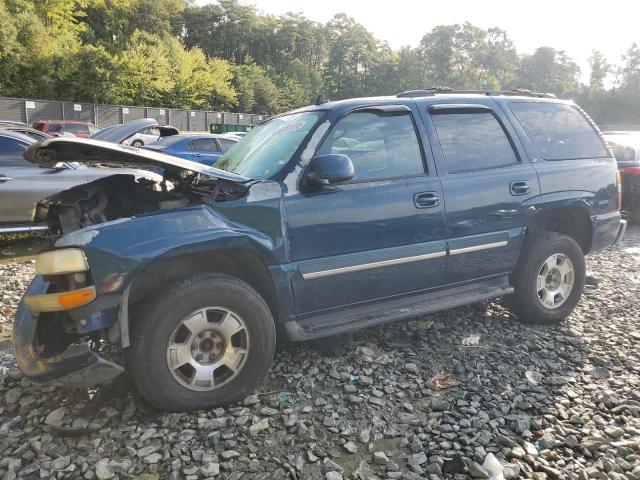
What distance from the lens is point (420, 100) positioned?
3.78 meters

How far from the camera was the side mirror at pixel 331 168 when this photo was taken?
2.97 m

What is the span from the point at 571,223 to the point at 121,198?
3.92 meters

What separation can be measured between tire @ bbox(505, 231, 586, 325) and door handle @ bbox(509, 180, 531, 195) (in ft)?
1.32

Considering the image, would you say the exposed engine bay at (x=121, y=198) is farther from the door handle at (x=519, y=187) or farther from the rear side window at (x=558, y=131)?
the rear side window at (x=558, y=131)

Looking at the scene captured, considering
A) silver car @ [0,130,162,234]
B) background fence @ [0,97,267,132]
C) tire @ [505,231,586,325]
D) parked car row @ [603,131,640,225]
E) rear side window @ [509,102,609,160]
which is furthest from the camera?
background fence @ [0,97,267,132]

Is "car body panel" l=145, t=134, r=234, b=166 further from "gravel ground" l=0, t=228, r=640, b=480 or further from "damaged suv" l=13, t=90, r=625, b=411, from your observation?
"gravel ground" l=0, t=228, r=640, b=480

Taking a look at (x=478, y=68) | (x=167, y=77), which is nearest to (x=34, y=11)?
(x=167, y=77)

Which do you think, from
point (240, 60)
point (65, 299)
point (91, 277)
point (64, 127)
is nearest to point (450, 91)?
point (91, 277)

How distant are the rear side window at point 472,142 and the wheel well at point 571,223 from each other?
669 mm

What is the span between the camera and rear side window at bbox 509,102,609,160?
4219 millimetres

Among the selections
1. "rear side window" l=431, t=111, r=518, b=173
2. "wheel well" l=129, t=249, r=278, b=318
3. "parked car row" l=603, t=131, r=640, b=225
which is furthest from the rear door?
"parked car row" l=603, t=131, r=640, b=225

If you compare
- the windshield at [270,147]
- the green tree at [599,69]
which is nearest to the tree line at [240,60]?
the green tree at [599,69]

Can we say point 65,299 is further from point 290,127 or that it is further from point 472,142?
point 472,142

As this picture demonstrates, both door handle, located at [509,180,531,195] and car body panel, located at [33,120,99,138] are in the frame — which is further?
car body panel, located at [33,120,99,138]
